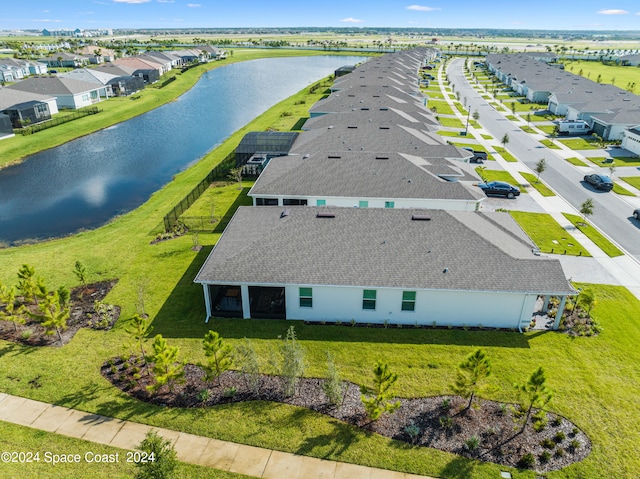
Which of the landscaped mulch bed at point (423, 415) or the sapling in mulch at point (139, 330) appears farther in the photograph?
the sapling in mulch at point (139, 330)

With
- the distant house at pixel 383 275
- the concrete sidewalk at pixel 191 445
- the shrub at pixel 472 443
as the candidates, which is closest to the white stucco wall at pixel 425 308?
the distant house at pixel 383 275

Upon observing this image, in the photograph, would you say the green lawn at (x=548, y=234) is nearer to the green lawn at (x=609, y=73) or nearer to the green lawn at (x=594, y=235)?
the green lawn at (x=594, y=235)

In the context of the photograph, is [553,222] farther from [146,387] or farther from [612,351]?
[146,387]

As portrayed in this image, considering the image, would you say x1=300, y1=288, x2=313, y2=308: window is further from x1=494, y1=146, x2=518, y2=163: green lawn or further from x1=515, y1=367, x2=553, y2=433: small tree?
x1=494, y1=146, x2=518, y2=163: green lawn

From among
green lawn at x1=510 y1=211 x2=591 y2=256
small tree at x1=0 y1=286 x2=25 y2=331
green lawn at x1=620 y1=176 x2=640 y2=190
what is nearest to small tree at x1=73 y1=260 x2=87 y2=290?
small tree at x1=0 y1=286 x2=25 y2=331

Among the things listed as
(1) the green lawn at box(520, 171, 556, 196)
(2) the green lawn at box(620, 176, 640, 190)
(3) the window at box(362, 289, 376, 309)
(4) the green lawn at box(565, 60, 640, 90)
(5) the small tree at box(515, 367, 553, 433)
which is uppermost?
(4) the green lawn at box(565, 60, 640, 90)

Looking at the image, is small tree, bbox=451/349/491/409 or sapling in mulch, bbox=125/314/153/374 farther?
sapling in mulch, bbox=125/314/153/374

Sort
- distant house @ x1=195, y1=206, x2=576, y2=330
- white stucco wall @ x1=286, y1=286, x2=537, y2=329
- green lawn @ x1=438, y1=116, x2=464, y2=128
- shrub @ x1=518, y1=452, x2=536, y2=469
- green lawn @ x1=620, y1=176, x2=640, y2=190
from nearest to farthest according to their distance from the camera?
shrub @ x1=518, y1=452, x2=536, y2=469
distant house @ x1=195, y1=206, x2=576, y2=330
white stucco wall @ x1=286, y1=286, x2=537, y2=329
green lawn @ x1=620, y1=176, x2=640, y2=190
green lawn @ x1=438, y1=116, x2=464, y2=128
